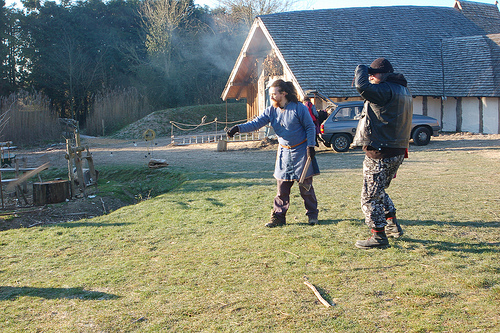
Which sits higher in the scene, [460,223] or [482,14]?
[482,14]

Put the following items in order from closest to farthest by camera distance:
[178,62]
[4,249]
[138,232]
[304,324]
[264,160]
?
[304,324], [4,249], [138,232], [264,160], [178,62]

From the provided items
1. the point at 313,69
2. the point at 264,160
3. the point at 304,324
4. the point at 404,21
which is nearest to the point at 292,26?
the point at 313,69

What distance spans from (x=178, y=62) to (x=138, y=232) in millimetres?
33362

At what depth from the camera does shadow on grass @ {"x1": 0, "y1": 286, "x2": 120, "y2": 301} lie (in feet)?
13.1

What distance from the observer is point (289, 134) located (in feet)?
18.5

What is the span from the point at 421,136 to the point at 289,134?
12058 mm

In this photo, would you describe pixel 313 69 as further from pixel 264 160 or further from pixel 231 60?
pixel 231 60

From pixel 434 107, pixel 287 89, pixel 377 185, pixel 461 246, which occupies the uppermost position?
pixel 434 107

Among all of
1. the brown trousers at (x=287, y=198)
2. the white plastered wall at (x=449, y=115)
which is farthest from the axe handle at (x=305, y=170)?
the white plastered wall at (x=449, y=115)

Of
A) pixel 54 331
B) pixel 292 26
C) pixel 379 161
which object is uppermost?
pixel 292 26

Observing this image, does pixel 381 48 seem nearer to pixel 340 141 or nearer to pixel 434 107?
pixel 434 107

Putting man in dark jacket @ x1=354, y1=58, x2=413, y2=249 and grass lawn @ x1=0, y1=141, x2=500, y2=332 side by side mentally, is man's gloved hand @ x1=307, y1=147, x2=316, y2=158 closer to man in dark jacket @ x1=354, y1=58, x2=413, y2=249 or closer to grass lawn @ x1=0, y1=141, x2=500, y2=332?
man in dark jacket @ x1=354, y1=58, x2=413, y2=249

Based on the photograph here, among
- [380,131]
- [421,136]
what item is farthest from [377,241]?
[421,136]

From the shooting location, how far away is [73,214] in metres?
8.54
